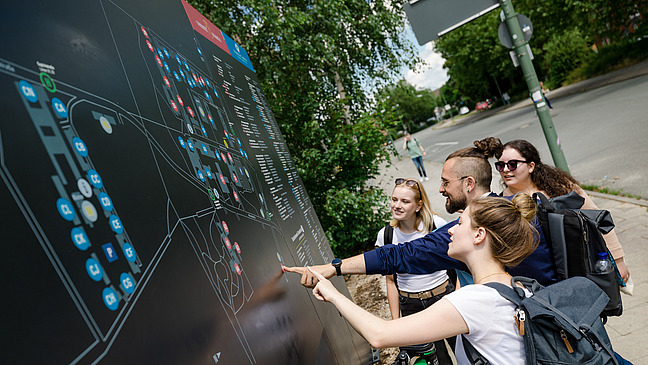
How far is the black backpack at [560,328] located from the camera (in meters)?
1.52

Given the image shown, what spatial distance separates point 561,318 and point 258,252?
1.32m

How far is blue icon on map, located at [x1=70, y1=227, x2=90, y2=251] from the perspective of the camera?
0.90 meters

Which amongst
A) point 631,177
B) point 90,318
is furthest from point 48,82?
point 631,177

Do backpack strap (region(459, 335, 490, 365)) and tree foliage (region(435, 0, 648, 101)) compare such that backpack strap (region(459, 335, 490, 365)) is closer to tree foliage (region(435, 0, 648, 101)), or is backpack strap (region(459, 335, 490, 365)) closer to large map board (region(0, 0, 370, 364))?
large map board (region(0, 0, 370, 364))

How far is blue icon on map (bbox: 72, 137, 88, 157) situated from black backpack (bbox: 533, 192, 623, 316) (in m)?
2.10

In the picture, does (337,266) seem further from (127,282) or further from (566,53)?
(566,53)

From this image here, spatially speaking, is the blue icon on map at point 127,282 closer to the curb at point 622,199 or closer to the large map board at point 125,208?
the large map board at point 125,208

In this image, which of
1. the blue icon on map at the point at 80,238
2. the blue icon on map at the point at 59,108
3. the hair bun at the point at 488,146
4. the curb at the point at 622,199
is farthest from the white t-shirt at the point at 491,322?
the curb at the point at 622,199

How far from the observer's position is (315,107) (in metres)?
6.62

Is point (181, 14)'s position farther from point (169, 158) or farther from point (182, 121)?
point (169, 158)

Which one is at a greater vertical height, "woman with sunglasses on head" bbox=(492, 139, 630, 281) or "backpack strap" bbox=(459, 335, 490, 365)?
"woman with sunglasses on head" bbox=(492, 139, 630, 281)

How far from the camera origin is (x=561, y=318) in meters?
1.52

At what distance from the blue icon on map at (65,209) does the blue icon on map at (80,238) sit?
28 millimetres

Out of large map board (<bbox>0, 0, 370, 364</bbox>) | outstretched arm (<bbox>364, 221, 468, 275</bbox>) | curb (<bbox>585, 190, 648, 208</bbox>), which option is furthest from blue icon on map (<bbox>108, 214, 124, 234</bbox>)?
curb (<bbox>585, 190, 648, 208</bbox>)
